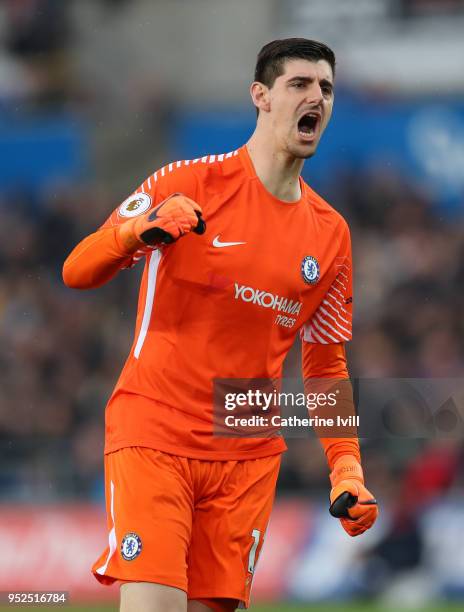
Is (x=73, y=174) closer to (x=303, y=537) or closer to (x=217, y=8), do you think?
(x=217, y=8)

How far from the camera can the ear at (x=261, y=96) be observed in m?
5.11

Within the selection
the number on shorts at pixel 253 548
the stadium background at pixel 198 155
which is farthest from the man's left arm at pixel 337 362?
the stadium background at pixel 198 155

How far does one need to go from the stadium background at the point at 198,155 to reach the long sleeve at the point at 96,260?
144 inches

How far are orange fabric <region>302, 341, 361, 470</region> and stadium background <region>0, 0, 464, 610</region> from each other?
100 inches

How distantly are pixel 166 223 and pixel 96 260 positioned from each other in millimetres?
373

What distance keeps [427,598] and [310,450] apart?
151 centimetres

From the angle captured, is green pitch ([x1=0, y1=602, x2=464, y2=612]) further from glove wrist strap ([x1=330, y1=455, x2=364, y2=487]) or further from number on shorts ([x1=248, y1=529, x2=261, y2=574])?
number on shorts ([x1=248, y1=529, x2=261, y2=574])

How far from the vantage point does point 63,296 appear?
1372 centimetres

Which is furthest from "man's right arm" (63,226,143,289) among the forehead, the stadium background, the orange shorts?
the stadium background

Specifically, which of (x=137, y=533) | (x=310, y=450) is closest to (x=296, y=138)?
(x=137, y=533)

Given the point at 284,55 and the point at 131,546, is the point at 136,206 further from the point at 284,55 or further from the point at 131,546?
the point at 131,546

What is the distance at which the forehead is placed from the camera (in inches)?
198

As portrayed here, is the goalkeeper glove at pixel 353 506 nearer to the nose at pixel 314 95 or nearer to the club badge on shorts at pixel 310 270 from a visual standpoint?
the club badge on shorts at pixel 310 270

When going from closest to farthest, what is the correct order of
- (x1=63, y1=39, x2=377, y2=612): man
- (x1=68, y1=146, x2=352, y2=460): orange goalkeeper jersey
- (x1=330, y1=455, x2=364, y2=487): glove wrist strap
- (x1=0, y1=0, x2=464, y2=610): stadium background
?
(x1=63, y1=39, x2=377, y2=612): man < (x1=68, y1=146, x2=352, y2=460): orange goalkeeper jersey < (x1=330, y1=455, x2=364, y2=487): glove wrist strap < (x1=0, y1=0, x2=464, y2=610): stadium background
